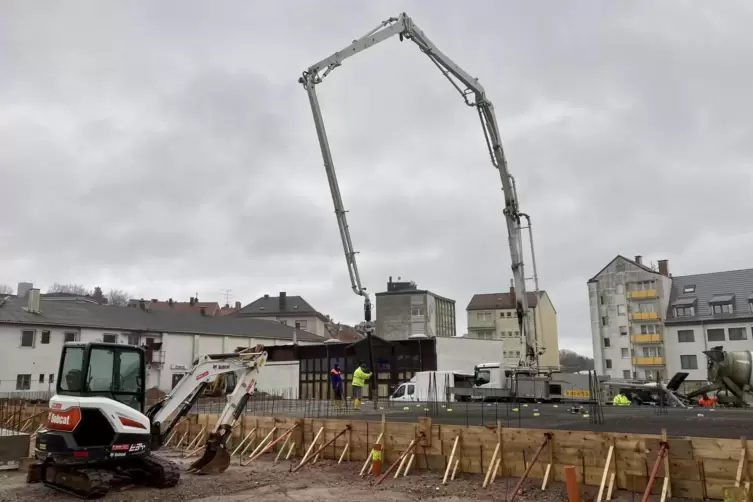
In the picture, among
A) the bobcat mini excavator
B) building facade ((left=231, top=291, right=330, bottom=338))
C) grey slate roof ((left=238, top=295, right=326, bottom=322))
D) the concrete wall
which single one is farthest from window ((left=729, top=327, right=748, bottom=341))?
the bobcat mini excavator

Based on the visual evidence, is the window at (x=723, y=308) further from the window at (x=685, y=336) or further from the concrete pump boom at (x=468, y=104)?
the concrete pump boom at (x=468, y=104)

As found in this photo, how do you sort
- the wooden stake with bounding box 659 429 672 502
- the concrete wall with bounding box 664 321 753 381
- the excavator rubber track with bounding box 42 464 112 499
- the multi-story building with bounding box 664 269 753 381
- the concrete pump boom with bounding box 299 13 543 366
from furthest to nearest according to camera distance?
the multi-story building with bounding box 664 269 753 381, the concrete wall with bounding box 664 321 753 381, the concrete pump boom with bounding box 299 13 543 366, the excavator rubber track with bounding box 42 464 112 499, the wooden stake with bounding box 659 429 672 502

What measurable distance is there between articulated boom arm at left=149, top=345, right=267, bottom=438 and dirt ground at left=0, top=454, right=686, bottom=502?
1.36 m

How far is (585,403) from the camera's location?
24109 millimetres

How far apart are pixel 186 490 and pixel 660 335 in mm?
54701

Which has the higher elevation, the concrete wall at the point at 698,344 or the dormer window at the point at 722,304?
the dormer window at the point at 722,304

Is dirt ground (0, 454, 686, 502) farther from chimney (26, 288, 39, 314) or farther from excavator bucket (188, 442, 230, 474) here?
chimney (26, 288, 39, 314)

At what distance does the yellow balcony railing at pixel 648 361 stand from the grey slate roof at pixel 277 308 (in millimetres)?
36954

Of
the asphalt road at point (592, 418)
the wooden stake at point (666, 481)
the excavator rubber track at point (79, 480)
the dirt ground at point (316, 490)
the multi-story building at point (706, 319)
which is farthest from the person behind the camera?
the multi-story building at point (706, 319)

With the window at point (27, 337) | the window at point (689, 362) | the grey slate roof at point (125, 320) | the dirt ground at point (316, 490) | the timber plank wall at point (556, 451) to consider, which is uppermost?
the grey slate roof at point (125, 320)

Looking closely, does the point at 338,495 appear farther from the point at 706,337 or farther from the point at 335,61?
the point at 706,337

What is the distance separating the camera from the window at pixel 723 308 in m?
53.9

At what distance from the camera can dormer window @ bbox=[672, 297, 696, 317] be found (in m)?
56.3

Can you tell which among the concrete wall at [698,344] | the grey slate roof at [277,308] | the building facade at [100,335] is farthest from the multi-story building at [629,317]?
the grey slate roof at [277,308]
